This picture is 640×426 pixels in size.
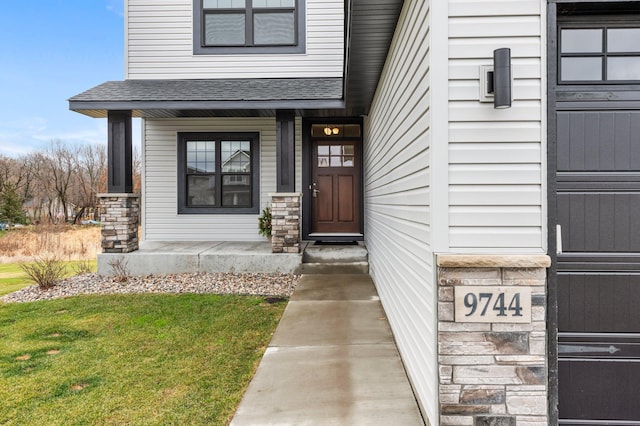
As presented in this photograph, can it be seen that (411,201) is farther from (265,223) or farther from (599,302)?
(265,223)

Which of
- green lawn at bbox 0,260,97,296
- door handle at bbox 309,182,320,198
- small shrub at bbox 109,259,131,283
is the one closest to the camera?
green lawn at bbox 0,260,97,296

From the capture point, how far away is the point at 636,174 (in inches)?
80.8

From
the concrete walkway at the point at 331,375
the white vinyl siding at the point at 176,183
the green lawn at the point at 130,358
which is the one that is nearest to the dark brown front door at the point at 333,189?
the white vinyl siding at the point at 176,183

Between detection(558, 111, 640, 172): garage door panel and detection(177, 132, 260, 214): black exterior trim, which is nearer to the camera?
detection(558, 111, 640, 172): garage door panel

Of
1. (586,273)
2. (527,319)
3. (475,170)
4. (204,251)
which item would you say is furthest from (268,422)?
(204,251)

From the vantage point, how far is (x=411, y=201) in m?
2.57

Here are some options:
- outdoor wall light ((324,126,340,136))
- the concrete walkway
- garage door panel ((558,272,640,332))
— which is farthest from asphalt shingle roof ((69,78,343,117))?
garage door panel ((558,272,640,332))

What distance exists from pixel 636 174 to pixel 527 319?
3.48ft

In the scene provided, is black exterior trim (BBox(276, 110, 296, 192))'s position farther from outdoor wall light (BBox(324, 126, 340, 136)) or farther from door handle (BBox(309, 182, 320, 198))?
outdoor wall light (BBox(324, 126, 340, 136))

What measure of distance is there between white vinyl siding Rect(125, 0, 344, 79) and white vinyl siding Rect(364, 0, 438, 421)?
417cm

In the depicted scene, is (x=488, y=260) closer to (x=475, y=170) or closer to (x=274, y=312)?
(x=475, y=170)

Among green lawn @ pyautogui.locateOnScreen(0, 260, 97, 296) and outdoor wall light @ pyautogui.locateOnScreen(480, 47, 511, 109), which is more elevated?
outdoor wall light @ pyautogui.locateOnScreen(480, 47, 511, 109)

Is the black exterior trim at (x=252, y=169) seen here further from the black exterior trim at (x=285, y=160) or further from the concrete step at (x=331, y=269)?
the concrete step at (x=331, y=269)

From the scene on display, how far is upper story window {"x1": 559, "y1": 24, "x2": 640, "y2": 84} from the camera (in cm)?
206
